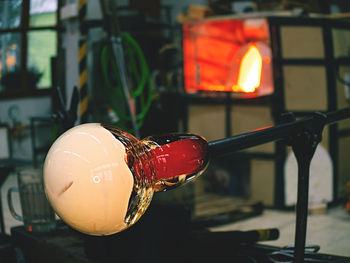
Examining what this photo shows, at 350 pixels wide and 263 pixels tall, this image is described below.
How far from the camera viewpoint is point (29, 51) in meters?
5.16

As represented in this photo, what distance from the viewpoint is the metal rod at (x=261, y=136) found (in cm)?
65

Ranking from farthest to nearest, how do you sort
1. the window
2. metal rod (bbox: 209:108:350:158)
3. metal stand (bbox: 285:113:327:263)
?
the window < metal stand (bbox: 285:113:327:263) < metal rod (bbox: 209:108:350:158)

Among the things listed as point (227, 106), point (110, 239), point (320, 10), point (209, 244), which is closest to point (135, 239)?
point (110, 239)

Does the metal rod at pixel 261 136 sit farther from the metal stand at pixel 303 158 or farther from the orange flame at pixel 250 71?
the orange flame at pixel 250 71

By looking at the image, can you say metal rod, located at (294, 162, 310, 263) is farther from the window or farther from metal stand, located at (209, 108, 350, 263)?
the window

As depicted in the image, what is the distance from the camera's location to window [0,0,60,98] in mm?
5031

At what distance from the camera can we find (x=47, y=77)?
523 cm

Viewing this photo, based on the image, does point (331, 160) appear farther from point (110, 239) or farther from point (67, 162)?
point (67, 162)

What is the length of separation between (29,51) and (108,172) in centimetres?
501

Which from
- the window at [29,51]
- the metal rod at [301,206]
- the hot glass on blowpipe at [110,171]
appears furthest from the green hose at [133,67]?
the hot glass on blowpipe at [110,171]

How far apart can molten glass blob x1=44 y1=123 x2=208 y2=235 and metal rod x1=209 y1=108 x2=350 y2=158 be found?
61 millimetres

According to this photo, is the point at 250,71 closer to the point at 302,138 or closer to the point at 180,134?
the point at 302,138

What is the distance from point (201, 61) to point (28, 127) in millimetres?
2372

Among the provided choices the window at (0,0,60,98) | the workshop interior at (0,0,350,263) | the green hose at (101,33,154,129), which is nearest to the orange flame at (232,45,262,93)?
the workshop interior at (0,0,350,263)
